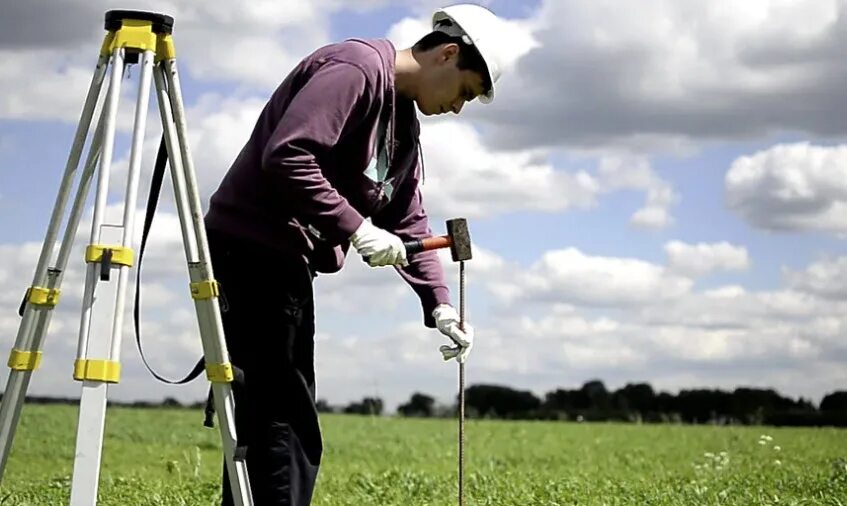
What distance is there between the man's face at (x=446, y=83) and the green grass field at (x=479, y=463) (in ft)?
10.8

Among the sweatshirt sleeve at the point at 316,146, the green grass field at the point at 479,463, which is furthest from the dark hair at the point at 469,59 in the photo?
the green grass field at the point at 479,463

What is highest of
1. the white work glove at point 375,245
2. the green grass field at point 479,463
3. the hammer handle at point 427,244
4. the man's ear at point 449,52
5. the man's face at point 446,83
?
the man's ear at point 449,52

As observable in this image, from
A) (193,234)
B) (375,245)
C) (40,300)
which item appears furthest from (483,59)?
A: (40,300)

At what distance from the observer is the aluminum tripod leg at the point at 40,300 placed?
16.3 ft

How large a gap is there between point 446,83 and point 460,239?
0.76m

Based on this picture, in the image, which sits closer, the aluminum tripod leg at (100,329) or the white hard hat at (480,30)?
the aluminum tripod leg at (100,329)

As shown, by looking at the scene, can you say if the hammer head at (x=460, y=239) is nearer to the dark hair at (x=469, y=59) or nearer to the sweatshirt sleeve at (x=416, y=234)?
the sweatshirt sleeve at (x=416, y=234)

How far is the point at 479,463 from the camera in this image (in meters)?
13.8

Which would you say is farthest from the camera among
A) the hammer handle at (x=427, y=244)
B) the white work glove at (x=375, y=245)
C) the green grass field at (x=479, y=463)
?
the green grass field at (x=479, y=463)

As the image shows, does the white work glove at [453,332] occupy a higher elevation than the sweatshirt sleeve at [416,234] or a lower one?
lower

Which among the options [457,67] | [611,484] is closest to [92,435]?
[457,67]

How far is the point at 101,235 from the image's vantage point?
4.43m

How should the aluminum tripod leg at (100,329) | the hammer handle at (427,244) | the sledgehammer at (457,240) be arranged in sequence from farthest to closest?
1. the sledgehammer at (457,240)
2. the hammer handle at (427,244)
3. the aluminum tripod leg at (100,329)

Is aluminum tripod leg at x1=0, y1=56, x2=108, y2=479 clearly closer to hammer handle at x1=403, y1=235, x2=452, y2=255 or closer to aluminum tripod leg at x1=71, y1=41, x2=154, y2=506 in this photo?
aluminum tripod leg at x1=71, y1=41, x2=154, y2=506
